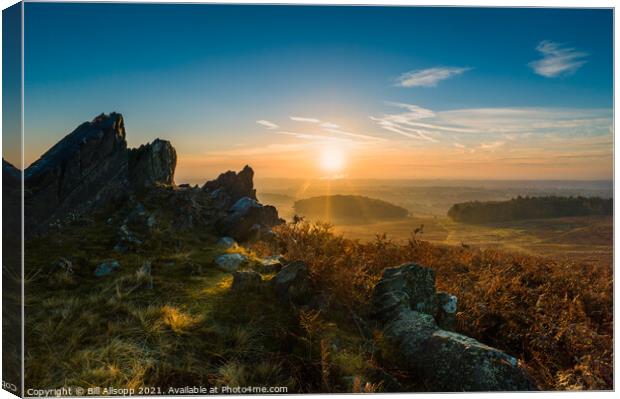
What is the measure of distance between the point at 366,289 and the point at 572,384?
10.4 ft

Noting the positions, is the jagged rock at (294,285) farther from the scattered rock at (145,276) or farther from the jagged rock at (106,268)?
the jagged rock at (106,268)

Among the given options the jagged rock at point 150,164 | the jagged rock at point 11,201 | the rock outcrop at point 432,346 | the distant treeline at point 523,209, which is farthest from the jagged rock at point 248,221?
the jagged rock at point 11,201

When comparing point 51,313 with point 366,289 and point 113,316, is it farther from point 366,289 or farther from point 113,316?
point 366,289

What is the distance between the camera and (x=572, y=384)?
5.83 metres

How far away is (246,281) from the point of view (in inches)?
264

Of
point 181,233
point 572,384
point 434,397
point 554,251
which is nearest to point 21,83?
point 181,233

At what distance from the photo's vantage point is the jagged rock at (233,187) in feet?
49.2

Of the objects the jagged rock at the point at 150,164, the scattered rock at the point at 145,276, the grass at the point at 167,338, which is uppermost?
the jagged rock at the point at 150,164

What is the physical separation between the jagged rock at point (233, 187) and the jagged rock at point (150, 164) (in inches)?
79.3

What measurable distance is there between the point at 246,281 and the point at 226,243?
13.2 ft

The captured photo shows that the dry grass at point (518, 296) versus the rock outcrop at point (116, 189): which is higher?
the rock outcrop at point (116, 189)

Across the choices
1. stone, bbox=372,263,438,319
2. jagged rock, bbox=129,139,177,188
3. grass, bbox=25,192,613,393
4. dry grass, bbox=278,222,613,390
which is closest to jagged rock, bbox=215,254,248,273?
grass, bbox=25,192,613,393

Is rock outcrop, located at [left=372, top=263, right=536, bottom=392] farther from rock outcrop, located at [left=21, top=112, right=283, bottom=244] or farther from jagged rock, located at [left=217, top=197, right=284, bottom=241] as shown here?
jagged rock, located at [left=217, top=197, right=284, bottom=241]

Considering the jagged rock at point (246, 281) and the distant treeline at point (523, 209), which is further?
the distant treeline at point (523, 209)
